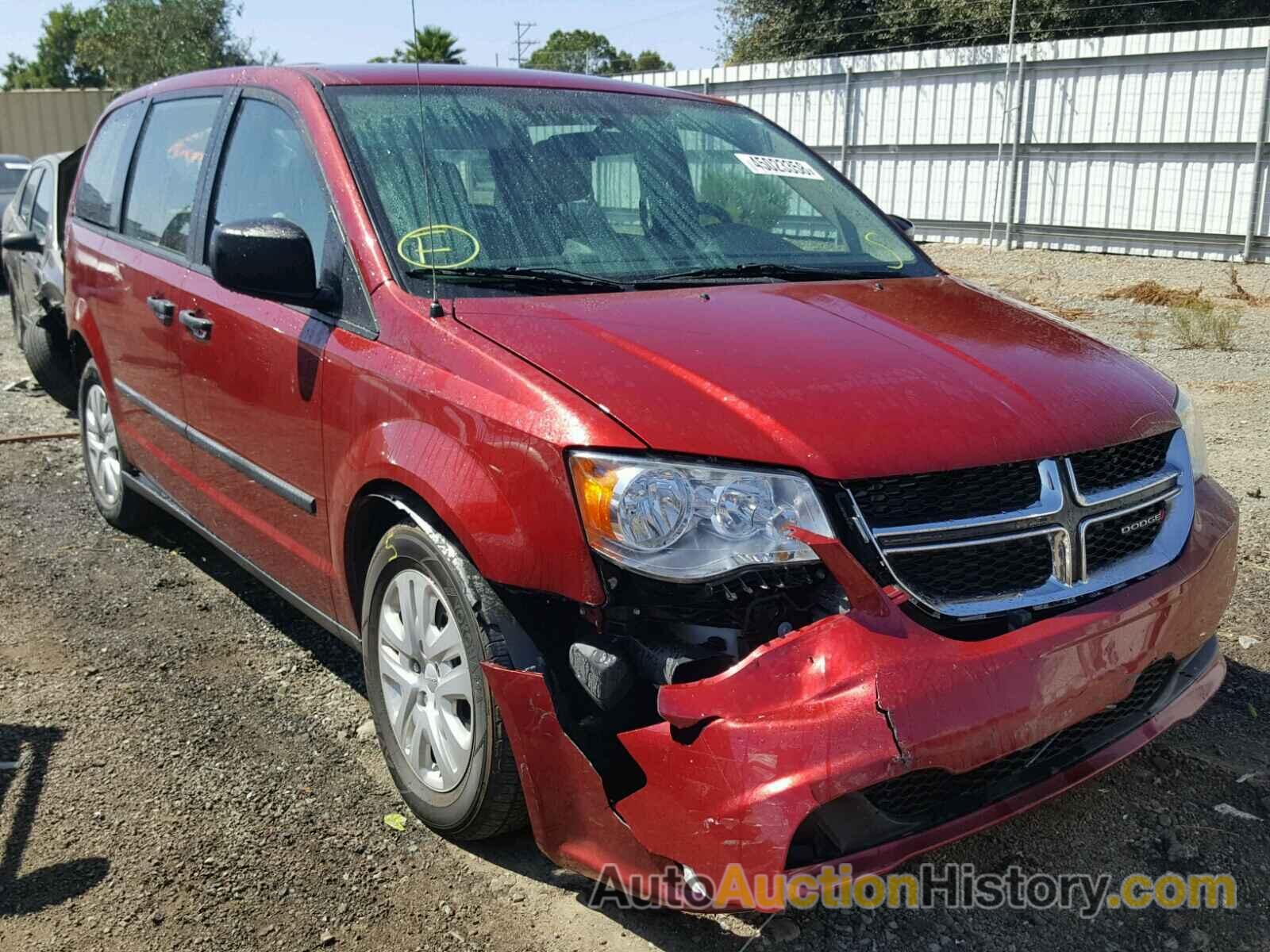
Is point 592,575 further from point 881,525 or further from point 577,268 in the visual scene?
point 577,268

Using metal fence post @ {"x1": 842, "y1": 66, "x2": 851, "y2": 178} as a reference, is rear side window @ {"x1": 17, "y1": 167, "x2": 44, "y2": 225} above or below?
below

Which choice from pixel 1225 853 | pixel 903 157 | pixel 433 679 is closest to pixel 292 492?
pixel 433 679

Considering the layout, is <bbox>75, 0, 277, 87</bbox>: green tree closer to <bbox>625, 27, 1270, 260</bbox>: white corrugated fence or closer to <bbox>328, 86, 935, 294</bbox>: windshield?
<bbox>625, 27, 1270, 260</bbox>: white corrugated fence

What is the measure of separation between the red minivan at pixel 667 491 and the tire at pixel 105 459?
63.2 inches

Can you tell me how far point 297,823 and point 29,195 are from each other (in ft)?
25.6

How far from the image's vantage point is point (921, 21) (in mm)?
24422

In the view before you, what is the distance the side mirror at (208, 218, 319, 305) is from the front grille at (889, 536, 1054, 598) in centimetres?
169

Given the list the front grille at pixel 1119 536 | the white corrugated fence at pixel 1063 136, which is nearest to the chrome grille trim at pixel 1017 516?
the front grille at pixel 1119 536

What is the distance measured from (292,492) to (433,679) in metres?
0.83

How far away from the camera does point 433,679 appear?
9.10 ft

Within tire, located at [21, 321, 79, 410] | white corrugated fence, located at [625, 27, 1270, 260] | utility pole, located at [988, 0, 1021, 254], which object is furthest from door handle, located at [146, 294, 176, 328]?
utility pole, located at [988, 0, 1021, 254]

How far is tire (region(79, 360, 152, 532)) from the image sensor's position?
5066 mm

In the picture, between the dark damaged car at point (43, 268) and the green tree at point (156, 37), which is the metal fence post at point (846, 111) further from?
the green tree at point (156, 37)

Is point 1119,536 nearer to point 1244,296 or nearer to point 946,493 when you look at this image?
point 946,493
